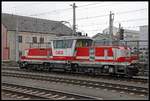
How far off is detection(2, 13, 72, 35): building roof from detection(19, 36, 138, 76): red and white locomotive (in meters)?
28.0

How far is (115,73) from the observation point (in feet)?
74.9

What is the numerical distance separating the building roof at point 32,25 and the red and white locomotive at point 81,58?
2796 cm

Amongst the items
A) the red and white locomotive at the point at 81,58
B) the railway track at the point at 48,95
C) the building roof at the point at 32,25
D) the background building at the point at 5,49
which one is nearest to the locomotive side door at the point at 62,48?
the red and white locomotive at the point at 81,58

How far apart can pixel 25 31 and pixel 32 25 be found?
12.0ft

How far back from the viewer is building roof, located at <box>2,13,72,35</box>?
5841 centimetres

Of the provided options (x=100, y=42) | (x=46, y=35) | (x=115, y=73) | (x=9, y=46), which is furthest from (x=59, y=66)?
(x=46, y=35)

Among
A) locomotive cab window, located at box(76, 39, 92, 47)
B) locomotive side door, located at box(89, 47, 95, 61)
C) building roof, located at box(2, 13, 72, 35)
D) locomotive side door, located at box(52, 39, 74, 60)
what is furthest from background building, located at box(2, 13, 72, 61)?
locomotive side door, located at box(89, 47, 95, 61)

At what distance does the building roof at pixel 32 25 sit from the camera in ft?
192

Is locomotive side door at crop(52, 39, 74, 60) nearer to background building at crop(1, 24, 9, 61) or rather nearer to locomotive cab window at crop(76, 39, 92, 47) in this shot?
locomotive cab window at crop(76, 39, 92, 47)

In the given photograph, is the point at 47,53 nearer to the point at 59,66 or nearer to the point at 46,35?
the point at 59,66

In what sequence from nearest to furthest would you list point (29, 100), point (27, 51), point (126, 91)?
point (29, 100) → point (126, 91) → point (27, 51)

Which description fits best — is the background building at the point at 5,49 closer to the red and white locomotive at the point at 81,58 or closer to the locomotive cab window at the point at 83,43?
the red and white locomotive at the point at 81,58

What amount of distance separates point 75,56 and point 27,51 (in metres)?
7.29

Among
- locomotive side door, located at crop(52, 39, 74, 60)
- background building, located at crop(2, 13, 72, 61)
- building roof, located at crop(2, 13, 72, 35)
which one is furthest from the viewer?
building roof, located at crop(2, 13, 72, 35)
